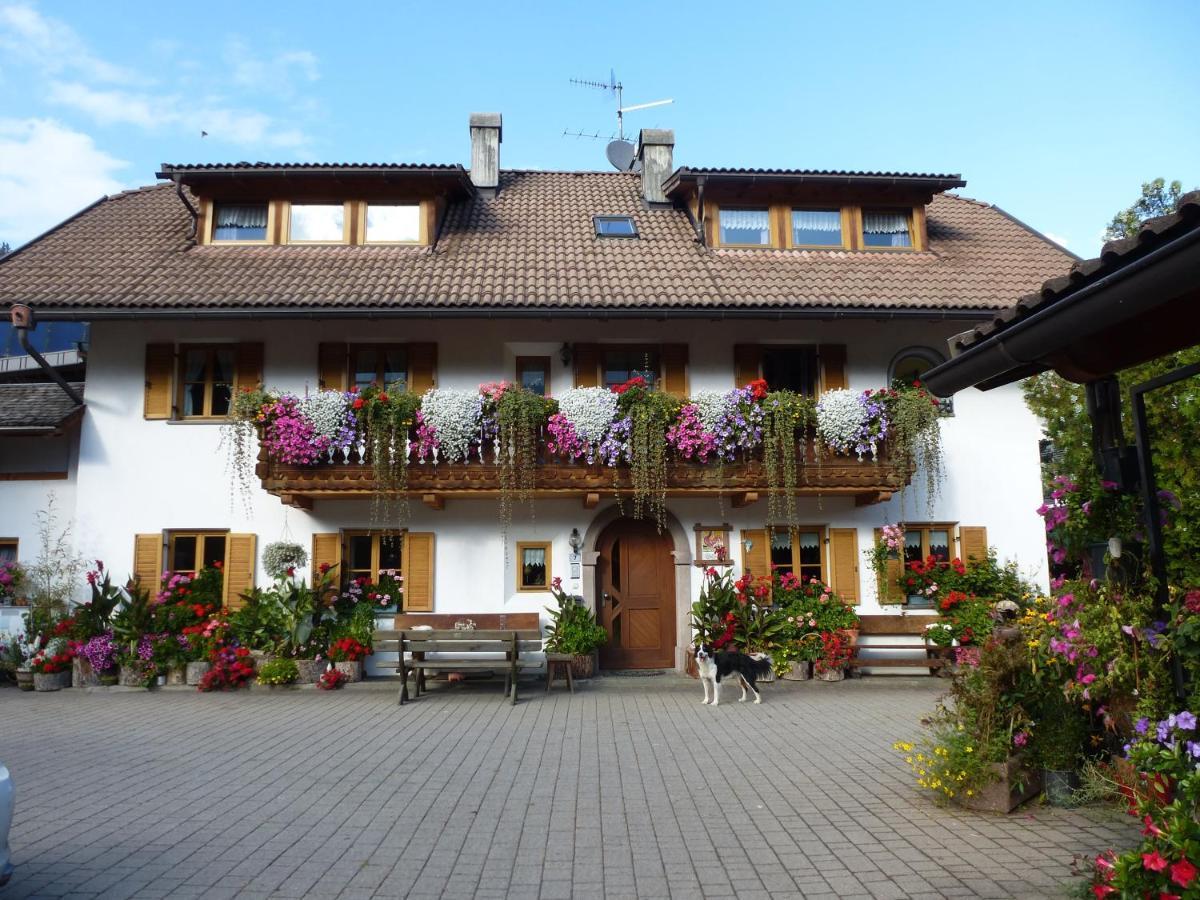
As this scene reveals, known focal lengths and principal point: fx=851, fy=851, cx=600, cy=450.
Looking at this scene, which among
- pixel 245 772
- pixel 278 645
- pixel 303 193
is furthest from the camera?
pixel 303 193

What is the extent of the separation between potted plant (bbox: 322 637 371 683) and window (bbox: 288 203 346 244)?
21.8 feet

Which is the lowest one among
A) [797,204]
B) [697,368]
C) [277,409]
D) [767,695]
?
[767,695]

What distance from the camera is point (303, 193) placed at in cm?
1413

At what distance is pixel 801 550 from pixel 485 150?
9.91m

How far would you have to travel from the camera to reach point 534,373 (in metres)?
13.0

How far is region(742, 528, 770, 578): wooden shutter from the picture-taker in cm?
1254

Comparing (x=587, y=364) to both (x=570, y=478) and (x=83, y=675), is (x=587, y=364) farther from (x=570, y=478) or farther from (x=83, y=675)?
(x=83, y=675)

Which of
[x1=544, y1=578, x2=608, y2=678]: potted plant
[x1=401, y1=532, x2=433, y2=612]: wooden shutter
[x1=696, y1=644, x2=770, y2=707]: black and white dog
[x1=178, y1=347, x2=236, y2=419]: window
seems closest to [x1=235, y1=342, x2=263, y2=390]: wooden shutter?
[x1=178, y1=347, x2=236, y2=419]: window

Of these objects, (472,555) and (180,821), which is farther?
(472,555)

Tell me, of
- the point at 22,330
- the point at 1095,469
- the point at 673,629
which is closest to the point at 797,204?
the point at 673,629

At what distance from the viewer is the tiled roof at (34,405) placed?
39.5 feet

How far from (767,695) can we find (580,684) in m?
2.54

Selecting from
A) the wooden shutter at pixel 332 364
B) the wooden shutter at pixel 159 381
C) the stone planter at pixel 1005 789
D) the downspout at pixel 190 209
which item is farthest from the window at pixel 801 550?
the downspout at pixel 190 209

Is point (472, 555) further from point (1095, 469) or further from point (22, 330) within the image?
point (1095, 469)
